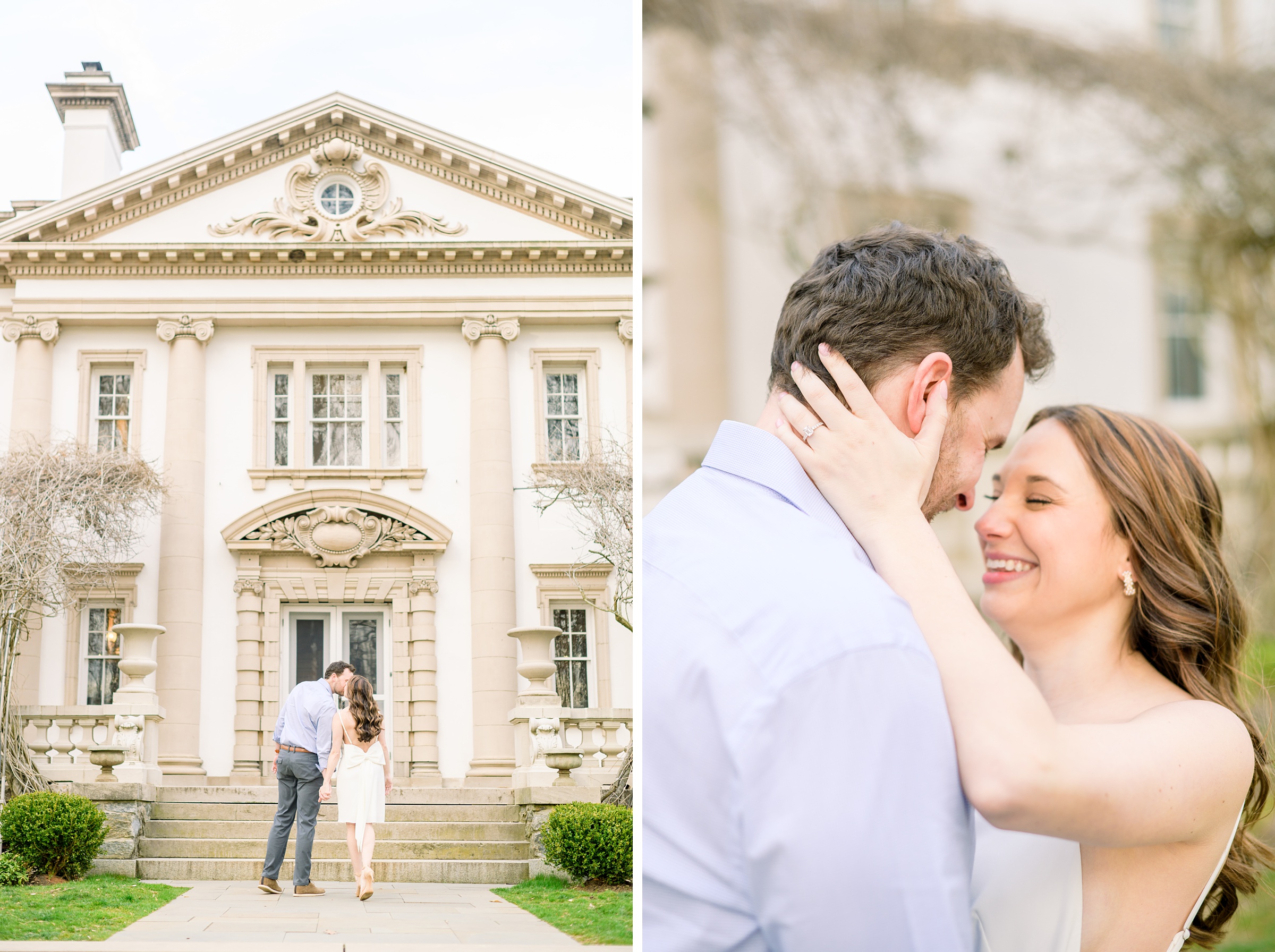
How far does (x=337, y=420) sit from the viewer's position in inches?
162

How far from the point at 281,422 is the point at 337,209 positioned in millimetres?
823

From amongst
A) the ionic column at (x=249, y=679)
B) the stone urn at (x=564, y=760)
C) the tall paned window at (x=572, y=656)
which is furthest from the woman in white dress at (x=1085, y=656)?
the ionic column at (x=249, y=679)

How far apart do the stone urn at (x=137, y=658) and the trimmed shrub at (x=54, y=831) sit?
17 cm

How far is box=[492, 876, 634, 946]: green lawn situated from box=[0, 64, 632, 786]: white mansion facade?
417 millimetres

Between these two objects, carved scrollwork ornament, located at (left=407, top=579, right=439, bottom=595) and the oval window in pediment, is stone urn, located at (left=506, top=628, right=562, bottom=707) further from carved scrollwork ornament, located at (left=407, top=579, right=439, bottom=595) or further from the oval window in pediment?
the oval window in pediment

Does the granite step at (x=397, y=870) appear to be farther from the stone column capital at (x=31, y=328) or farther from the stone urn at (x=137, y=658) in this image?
the stone column capital at (x=31, y=328)

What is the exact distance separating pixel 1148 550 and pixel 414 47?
3.38 meters

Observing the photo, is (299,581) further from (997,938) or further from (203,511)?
(997,938)

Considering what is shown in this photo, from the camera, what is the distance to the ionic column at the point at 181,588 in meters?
3.86

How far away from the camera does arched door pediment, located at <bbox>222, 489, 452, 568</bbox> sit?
3996 mm

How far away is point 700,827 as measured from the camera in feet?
3.05

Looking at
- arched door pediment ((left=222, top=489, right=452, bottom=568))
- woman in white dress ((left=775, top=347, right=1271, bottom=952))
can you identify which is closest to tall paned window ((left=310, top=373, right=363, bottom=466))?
arched door pediment ((left=222, top=489, right=452, bottom=568))

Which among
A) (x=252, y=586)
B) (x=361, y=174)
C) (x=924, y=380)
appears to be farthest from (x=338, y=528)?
(x=924, y=380)

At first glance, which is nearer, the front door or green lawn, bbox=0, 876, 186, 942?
green lawn, bbox=0, 876, 186, 942
